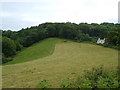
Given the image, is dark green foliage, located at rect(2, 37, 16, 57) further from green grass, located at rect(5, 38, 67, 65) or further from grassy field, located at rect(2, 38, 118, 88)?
grassy field, located at rect(2, 38, 118, 88)

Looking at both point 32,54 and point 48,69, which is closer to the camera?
point 48,69

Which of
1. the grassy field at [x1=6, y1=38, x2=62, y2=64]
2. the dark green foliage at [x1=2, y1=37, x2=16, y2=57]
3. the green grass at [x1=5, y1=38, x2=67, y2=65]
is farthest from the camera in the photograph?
the dark green foliage at [x1=2, y1=37, x2=16, y2=57]

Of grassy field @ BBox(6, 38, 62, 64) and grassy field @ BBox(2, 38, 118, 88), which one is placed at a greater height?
grassy field @ BBox(2, 38, 118, 88)

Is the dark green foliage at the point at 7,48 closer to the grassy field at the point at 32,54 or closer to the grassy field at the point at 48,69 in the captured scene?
the grassy field at the point at 32,54

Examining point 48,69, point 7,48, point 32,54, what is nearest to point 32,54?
point 32,54

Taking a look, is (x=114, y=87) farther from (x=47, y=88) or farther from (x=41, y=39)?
(x=41, y=39)

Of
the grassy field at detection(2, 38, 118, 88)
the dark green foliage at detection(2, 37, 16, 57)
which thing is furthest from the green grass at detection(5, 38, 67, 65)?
the grassy field at detection(2, 38, 118, 88)

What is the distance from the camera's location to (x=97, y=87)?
5320 mm

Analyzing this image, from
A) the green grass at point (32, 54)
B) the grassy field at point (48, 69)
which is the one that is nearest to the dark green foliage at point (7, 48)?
the green grass at point (32, 54)

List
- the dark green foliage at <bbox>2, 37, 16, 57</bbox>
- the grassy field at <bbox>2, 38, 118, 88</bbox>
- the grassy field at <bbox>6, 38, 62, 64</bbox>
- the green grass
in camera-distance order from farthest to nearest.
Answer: the dark green foliage at <bbox>2, 37, 16, 57</bbox> → the grassy field at <bbox>6, 38, 62, 64</bbox> → the green grass → the grassy field at <bbox>2, 38, 118, 88</bbox>

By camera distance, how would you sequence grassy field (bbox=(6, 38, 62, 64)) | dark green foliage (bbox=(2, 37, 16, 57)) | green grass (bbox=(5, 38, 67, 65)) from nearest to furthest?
green grass (bbox=(5, 38, 67, 65)) < grassy field (bbox=(6, 38, 62, 64)) < dark green foliage (bbox=(2, 37, 16, 57))

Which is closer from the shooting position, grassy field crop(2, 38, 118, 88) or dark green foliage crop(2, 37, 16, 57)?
grassy field crop(2, 38, 118, 88)

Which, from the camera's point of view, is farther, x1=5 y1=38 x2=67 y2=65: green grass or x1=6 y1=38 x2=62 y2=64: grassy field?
x1=6 y1=38 x2=62 y2=64: grassy field

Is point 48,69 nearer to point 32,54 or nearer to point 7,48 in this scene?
point 32,54
